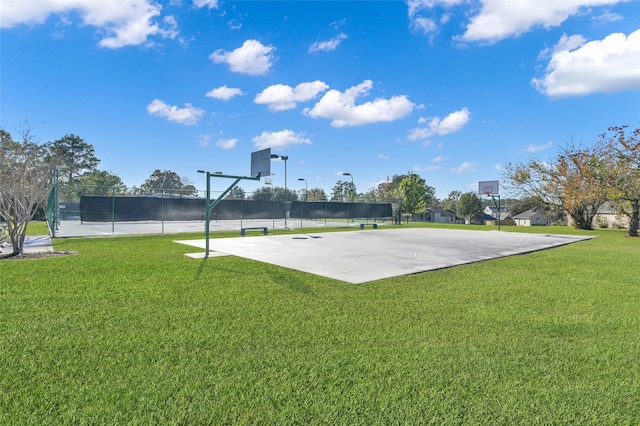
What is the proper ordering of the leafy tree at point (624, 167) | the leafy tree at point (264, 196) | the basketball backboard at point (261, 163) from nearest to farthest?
1. the basketball backboard at point (261, 163)
2. the leafy tree at point (624, 167)
3. the leafy tree at point (264, 196)

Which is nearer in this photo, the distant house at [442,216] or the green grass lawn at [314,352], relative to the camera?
the green grass lawn at [314,352]

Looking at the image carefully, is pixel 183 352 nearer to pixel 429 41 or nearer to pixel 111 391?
pixel 111 391

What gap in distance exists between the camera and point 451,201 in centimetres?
9588

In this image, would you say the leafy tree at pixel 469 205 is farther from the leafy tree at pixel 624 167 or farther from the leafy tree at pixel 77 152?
the leafy tree at pixel 77 152

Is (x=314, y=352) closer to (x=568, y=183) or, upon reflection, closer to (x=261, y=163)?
(x=261, y=163)

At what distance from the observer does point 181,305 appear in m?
4.25

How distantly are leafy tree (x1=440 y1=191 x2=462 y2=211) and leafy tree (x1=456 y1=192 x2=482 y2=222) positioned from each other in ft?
31.5

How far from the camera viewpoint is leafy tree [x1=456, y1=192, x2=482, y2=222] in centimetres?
6775

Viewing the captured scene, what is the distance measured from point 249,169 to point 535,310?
9713 mm

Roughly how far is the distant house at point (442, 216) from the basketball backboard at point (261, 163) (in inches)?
2485

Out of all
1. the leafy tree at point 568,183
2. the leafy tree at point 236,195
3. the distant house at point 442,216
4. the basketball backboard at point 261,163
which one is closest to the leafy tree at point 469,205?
the distant house at point 442,216

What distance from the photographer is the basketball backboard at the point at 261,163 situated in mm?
11109

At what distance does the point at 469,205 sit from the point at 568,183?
46487 mm

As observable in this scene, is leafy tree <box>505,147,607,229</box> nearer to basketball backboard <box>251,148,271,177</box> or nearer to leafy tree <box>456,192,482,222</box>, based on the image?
basketball backboard <box>251,148,271,177</box>
